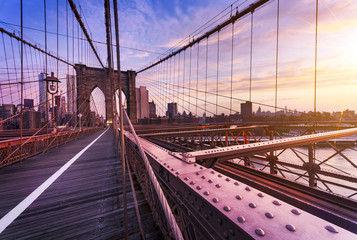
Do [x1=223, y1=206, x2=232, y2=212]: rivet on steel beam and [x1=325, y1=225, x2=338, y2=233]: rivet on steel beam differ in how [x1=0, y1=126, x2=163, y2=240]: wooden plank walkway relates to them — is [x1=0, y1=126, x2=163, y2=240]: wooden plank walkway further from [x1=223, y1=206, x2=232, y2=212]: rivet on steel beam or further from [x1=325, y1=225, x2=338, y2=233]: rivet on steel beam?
[x1=325, y1=225, x2=338, y2=233]: rivet on steel beam

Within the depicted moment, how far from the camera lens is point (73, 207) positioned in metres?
2.39

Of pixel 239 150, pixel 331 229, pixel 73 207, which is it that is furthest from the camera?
pixel 73 207

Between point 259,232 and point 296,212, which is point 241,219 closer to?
point 259,232

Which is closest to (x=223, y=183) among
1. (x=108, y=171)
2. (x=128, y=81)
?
(x=108, y=171)

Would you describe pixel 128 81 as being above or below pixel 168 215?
above

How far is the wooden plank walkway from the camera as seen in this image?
190 centimetres

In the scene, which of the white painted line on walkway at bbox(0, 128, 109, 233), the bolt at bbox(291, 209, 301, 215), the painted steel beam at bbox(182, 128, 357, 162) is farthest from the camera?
the white painted line on walkway at bbox(0, 128, 109, 233)

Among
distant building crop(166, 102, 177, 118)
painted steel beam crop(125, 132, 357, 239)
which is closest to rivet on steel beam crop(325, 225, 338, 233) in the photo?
painted steel beam crop(125, 132, 357, 239)

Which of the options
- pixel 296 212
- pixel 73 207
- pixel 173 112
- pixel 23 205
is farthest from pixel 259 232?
pixel 173 112

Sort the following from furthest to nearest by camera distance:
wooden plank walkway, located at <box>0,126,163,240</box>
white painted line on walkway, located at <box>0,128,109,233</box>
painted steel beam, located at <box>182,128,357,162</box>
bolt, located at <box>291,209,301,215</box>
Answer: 1. white painted line on walkway, located at <box>0,128,109,233</box>
2. wooden plank walkway, located at <box>0,126,163,240</box>
3. painted steel beam, located at <box>182,128,357,162</box>
4. bolt, located at <box>291,209,301,215</box>

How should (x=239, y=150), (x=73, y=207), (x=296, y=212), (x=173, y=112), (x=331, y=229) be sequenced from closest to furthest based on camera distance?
1. (x=331, y=229)
2. (x=296, y=212)
3. (x=239, y=150)
4. (x=73, y=207)
5. (x=173, y=112)

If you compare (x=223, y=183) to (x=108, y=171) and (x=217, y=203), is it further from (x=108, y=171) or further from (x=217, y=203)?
(x=108, y=171)

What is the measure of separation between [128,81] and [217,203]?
141 feet

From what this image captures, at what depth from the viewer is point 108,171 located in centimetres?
402
